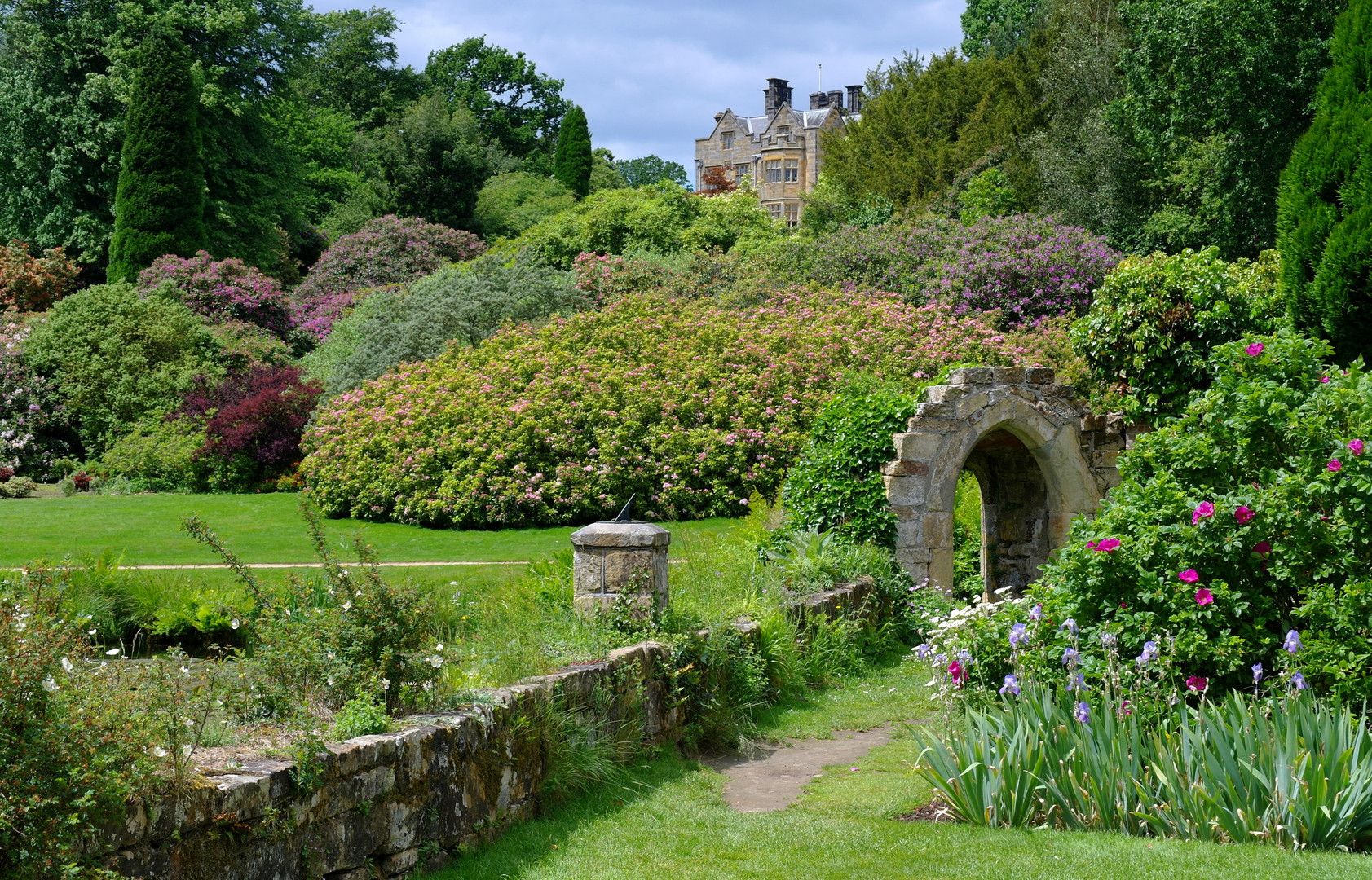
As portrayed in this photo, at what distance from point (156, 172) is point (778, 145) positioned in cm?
4131

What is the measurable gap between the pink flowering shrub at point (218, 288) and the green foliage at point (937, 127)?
16.9 meters

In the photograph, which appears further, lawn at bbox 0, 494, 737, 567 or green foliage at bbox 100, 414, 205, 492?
green foliage at bbox 100, 414, 205, 492

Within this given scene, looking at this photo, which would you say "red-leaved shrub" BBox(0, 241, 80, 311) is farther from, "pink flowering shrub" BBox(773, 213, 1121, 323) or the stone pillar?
the stone pillar

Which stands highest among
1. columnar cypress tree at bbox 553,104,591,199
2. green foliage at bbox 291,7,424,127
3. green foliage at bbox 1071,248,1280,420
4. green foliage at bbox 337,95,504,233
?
green foliage at bbox 291,7,424,127

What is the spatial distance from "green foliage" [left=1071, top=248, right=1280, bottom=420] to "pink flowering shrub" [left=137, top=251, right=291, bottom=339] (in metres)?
17.7

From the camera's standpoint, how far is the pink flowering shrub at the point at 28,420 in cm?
1911

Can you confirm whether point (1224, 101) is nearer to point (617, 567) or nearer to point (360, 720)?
point (617, 567)

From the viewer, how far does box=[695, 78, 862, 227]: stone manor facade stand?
62000 mm

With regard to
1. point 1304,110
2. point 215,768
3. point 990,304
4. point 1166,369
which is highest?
point 1304,110

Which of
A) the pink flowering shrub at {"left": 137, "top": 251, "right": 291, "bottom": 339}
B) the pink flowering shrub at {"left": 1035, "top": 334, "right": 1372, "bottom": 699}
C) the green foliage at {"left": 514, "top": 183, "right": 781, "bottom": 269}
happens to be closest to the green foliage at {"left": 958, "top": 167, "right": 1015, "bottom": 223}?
the green foliage at {"left": 514, "top": 183, "right": 781, "bottom": 269}

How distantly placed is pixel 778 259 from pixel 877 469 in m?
12.0

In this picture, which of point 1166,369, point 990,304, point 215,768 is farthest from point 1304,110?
point 215,768

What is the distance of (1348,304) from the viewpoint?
9.65m

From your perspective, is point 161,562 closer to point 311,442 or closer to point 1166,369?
point 311,442
